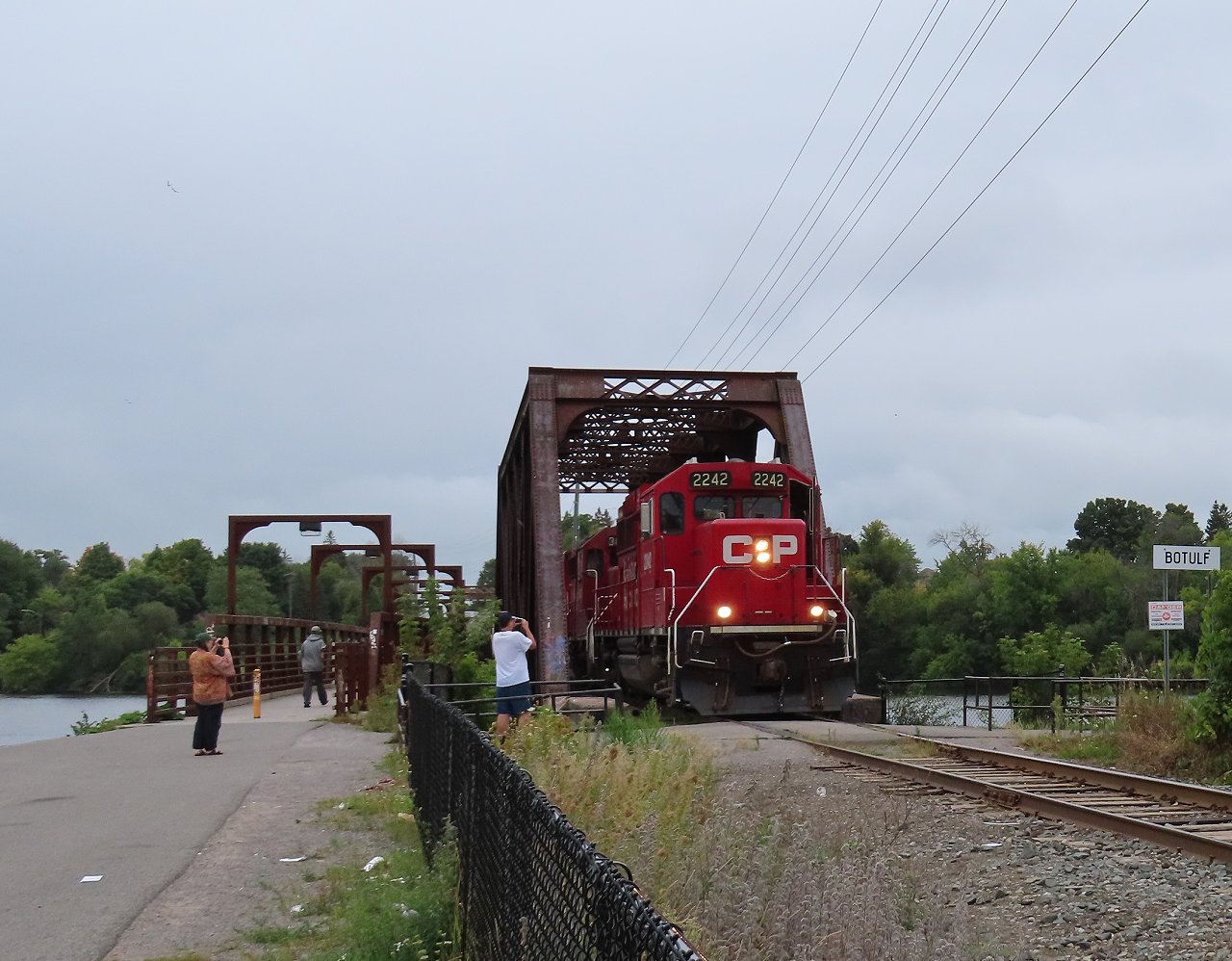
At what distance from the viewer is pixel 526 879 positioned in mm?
3805

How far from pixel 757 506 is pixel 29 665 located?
5623 cm

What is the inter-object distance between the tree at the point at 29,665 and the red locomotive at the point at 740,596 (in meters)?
54.0

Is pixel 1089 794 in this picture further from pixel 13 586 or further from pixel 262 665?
pixel 13 586

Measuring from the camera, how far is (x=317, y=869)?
26.0ft

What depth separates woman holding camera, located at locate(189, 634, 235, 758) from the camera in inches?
601

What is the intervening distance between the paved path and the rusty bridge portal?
13.8 feet

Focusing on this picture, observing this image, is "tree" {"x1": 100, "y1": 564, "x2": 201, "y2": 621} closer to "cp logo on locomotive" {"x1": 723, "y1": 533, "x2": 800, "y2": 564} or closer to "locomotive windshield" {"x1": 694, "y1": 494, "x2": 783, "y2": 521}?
"locomotive windshield" {"x1": 694, "y1": 494, "x2": 783, "y2": 521}

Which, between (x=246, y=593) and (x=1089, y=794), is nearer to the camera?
(x=1089, y=794)

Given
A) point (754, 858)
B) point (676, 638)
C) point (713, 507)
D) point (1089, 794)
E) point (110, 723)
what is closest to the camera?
point (754, 858)

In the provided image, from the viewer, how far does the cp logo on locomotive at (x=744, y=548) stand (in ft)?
62.1

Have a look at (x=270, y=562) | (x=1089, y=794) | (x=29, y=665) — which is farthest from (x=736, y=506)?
(x=270, y=562)

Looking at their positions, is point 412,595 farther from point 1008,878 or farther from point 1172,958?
point 1172,958

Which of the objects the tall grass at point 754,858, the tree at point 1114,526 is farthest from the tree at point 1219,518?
the tall grass at point 754,858

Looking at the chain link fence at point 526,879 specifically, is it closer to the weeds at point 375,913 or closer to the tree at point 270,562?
the weeds at point 375,913
